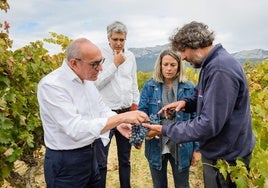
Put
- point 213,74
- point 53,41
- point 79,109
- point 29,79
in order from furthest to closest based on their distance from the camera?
point 53,41 < point 29,79 < point 79,109 < point 213,74

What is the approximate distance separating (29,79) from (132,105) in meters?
1.32

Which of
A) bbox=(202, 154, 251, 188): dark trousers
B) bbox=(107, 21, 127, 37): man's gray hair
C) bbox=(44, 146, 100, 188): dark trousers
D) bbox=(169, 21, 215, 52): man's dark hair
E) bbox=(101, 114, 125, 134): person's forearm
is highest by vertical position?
bbox=(107, 21, 127, 37): man's gray hair

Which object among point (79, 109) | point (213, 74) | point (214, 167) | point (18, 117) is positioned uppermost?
point (213, 74)

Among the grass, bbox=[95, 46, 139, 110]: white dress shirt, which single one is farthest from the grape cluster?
the grass

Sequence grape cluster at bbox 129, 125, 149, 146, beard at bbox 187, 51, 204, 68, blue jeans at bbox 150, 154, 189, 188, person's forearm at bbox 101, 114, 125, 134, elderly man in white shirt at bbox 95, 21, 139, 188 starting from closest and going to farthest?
person's forearm at bbox 101, 114, 125, 134 < beard at bbox 187, 51, 204, 68 < grape cluster at bbox 129, 125, 149, 146 < blue jeans at bbox 150, 154, 189, 188 < elderly man in white shirt at bbox 95, 21, 139, 188

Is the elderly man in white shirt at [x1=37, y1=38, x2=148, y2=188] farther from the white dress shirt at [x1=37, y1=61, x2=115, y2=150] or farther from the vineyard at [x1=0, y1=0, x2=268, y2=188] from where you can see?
the vineyard at [x1=0, y1=0, x2=268, y2=188]

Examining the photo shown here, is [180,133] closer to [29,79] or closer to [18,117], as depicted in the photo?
[18,117]

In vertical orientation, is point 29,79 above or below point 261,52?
above

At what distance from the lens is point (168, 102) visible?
3773mm

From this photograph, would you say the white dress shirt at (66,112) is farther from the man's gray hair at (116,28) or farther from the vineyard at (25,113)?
the man's gray hair at (116,28)

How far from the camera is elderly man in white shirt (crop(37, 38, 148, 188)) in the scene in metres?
2.63

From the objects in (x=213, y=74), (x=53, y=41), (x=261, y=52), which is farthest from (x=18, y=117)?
(x=261, y=52)

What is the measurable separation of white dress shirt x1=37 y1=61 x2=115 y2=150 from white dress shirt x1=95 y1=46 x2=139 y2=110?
1318mm

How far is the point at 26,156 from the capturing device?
4773mm
